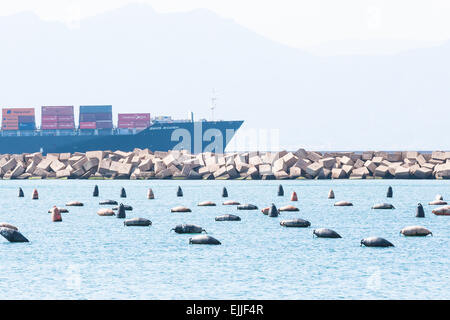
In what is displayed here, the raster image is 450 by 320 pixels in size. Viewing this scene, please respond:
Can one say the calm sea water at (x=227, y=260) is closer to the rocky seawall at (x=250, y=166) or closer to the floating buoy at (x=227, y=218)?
the floating buoy at (x=227, y=218)

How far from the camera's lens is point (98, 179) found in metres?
73.1

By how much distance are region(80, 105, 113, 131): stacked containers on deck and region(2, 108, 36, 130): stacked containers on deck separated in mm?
7064

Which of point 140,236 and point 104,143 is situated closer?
point 140,236

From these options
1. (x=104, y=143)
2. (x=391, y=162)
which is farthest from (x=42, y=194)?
(x=104, y=143)

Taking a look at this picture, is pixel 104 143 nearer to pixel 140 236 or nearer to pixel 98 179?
pixel 98 179

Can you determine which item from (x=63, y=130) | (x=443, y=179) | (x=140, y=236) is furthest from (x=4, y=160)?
(x=140, y=236)

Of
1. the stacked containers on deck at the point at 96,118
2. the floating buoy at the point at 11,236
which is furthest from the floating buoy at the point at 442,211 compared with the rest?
the stacked containers on deck at the point at 96,118

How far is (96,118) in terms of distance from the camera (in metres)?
111

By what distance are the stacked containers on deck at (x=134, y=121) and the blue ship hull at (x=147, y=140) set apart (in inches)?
152

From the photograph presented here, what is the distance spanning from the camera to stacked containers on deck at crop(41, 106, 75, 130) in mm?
110000

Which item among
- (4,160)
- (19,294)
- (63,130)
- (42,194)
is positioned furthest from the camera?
(63,130)

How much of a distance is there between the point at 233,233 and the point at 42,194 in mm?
27712

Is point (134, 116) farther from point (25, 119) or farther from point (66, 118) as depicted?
point (25, 119)

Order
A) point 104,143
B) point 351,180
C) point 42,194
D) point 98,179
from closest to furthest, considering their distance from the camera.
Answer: point 42,194
point 351,180
point 98,179
point 104,143
